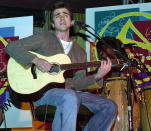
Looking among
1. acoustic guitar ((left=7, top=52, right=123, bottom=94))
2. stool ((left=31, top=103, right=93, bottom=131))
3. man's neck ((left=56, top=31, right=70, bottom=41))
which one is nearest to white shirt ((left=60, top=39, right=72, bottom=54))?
man's neck ((left=56, top=31, right=70, bottom=41))

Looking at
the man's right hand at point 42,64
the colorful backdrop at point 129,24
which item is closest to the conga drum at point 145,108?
the colorful backdrop at point 129,24

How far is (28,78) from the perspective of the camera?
10.1ft

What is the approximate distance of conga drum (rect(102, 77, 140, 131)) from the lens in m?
3.77

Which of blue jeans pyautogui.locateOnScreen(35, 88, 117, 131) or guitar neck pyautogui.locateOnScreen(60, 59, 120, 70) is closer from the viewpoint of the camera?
blue jeans pyautogui.locateOnScreen(35, 88, 117, 131)

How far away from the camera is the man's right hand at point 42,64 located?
302 cm

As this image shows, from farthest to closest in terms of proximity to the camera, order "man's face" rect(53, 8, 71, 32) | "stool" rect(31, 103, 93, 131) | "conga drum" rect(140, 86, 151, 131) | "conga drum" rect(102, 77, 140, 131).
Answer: "conga drum" rect(140, 86, 151, 131) → "conga drum" rect(102, 77, 140, 131) → "man's face" rect(53, 8, 71, 32) → "stool" rect(31, 103, 93, 131)

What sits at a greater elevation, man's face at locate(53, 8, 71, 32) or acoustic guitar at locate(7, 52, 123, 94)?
man's face at locate(53, 8, 71, 32)

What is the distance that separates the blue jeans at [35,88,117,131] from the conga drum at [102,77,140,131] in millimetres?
662

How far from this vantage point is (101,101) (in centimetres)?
320

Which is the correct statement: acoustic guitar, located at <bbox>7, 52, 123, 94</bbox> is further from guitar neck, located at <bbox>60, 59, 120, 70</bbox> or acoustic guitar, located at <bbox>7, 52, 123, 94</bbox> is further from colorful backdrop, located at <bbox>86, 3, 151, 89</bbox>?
colorful backdrop, located at <bbox>86, 3, 151, 89</bbox>

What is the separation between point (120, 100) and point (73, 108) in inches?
53.8

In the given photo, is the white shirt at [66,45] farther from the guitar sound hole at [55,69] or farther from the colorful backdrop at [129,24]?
the colorful backdrop at [129,24]

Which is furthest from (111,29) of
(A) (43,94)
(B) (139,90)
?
(A) (43,94)

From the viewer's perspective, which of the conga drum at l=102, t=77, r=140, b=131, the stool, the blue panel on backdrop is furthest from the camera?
the blue panel on backdrop
